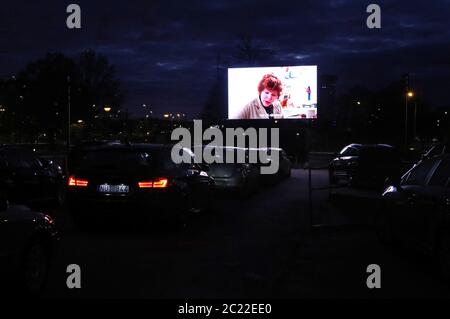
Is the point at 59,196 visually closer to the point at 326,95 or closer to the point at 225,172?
the point at 225,172

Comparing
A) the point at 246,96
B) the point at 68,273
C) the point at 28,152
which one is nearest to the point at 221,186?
the point at 28,152

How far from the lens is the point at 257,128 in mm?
57469

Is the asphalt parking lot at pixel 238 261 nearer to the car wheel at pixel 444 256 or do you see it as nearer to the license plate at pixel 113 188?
the car wheel at pixel 444 256

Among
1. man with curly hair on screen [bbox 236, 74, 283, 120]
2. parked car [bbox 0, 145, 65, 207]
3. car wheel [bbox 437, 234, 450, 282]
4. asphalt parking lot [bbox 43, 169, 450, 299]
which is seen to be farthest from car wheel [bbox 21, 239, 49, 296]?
man with curly hair on screen [bbox 236, 74, 283, 120]

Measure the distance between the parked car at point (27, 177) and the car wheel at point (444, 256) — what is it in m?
9.07

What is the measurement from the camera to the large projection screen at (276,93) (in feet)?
147

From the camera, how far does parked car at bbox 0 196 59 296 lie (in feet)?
19.8

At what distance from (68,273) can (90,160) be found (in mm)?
3731

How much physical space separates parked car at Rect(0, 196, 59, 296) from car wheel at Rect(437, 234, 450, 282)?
4.62 meters

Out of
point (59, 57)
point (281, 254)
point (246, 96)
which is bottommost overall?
point (281, 254)

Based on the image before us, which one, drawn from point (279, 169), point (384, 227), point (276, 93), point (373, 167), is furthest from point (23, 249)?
point (276, 93)

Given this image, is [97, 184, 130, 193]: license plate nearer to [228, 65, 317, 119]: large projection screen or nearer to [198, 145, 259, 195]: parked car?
[198, 145, 259, 195]: parked car

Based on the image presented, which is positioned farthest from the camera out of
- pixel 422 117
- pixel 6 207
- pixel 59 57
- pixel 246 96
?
pixel 422 117
